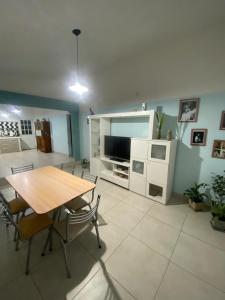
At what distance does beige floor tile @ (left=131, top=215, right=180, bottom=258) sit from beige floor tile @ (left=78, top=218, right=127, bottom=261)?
0.79 feet

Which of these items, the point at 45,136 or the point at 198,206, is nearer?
the point at 198,206

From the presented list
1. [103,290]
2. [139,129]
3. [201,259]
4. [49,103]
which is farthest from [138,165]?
[49,103]

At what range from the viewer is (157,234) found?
1.93 meters

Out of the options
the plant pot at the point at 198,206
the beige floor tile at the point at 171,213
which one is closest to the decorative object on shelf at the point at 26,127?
the beige floor tile at the point at 171,213

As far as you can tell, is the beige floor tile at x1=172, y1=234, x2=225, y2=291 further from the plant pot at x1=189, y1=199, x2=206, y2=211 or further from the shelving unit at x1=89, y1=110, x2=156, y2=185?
the shelving unit at x1=89, y1=110, x2=156, y2=185

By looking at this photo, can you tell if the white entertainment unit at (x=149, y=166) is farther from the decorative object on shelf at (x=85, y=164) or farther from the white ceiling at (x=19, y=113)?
the white ceiling at (x=19, y=113)

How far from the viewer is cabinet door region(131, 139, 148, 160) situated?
2.72 metres

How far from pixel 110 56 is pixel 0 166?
5.58m

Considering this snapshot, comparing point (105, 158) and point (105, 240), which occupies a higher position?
point (105, 158)

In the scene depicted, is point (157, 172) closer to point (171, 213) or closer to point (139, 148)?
point (139, 148)

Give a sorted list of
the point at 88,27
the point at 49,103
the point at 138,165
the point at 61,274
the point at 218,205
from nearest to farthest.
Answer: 1. the point at 61,274
2. the point at 88,27
3. the point at 218,205
4. the point at 138,165
5. the point at 49,103

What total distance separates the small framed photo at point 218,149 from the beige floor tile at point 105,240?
80.4 inches

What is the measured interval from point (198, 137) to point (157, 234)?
72.1 inches

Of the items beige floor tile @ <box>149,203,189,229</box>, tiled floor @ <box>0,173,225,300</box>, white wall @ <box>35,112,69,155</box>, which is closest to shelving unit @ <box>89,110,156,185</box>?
beige floor tile @ <box>149,203,189,229</box>
